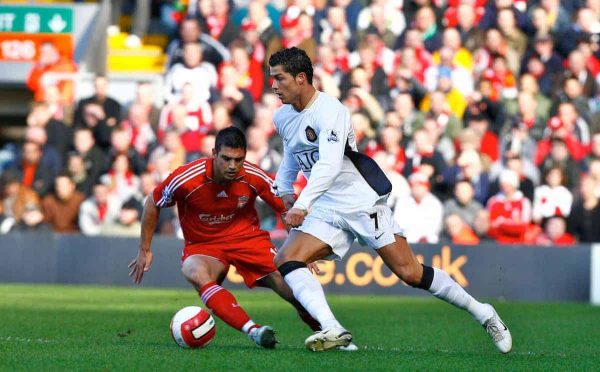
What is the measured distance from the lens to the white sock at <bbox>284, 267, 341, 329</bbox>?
8.88 meters

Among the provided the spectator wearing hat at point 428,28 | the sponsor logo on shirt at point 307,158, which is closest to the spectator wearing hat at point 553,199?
the spectator wearing hat at point 428,28

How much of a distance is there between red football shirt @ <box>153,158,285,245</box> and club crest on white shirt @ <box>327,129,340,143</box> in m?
1.21

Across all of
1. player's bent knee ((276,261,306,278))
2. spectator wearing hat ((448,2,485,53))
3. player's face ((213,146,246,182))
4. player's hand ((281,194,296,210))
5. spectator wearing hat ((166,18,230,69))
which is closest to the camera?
player's bent knee ((276,261,306,278))

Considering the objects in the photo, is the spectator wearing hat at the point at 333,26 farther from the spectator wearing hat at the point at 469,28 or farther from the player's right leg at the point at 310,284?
the player's right leg at the point at 310,284

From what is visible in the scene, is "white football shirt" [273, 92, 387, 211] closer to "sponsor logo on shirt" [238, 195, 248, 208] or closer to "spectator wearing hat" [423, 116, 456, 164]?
"sponsor logo on shirt" [238, 195, 248, 208]

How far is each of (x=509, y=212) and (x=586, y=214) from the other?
1.00 metres

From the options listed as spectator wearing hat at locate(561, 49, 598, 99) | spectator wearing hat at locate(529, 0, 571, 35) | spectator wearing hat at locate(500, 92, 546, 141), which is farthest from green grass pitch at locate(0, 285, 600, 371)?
spectator wearing hat at locate(529, 0, 571, 35)

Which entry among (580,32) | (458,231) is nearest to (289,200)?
(458,231)

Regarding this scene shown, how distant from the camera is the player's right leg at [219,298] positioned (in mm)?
9477

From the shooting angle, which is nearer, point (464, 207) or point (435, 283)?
point (435, 283)

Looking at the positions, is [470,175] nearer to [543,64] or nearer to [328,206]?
[543,64]

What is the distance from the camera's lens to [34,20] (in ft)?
65.6

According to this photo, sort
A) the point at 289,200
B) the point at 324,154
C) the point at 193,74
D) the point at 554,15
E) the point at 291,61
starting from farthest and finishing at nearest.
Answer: the point at 554,15
the point at 193,74
the point at 289,200
the point at 291,61
the point at 324,154

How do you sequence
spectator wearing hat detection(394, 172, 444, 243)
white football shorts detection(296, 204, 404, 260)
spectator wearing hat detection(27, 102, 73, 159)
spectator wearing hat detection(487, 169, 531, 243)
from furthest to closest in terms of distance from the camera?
spectator wearing hat detection(27, 102, 73, 159), spectator wearing hat detection(487, 169, 531, 243), spectator wearing hat detection(394, 172, 444, 243), white football shorts detection(296, 204, 404, 260)
